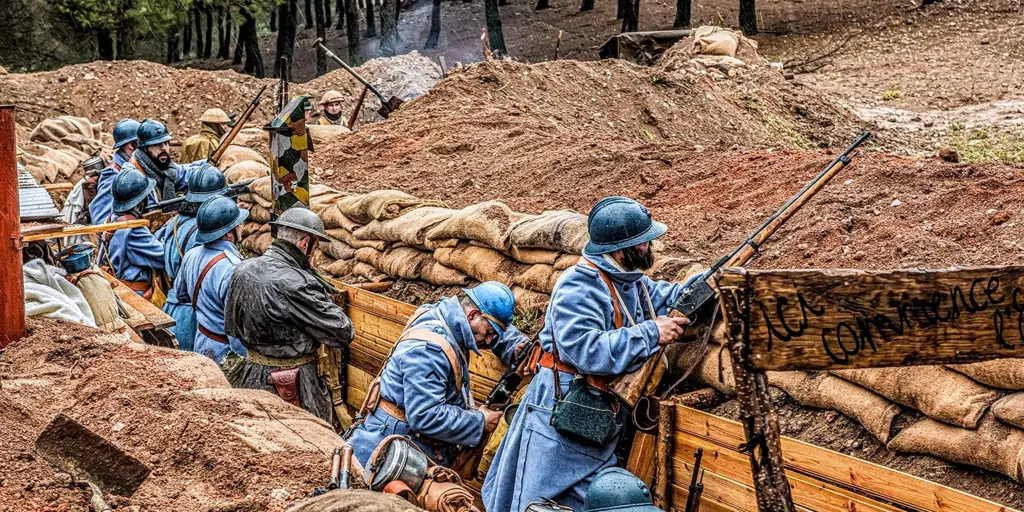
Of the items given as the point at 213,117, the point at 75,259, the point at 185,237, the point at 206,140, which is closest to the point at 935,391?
the point at 75,259

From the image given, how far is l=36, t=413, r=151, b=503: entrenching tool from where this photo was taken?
3211 mm

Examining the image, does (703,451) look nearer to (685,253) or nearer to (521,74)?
(685,253)

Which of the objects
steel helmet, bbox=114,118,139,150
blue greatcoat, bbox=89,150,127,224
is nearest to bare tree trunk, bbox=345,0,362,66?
steel helmet, bbox=114,118,139,150

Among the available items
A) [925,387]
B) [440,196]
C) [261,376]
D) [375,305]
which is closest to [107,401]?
[261,376]

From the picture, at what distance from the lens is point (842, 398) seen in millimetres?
3723

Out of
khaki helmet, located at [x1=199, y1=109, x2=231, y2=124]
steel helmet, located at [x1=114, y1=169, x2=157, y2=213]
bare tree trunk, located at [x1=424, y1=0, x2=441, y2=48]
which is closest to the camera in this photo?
steel helmet, located at [x1=114, y1=169, x2=157, y2=213]

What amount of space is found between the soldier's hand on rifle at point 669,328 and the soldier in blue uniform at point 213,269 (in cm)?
302

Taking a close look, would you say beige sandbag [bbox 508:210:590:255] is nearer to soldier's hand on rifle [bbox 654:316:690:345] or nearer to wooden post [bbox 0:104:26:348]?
soldier's hand on rifle [bbox 654:316:690:345]

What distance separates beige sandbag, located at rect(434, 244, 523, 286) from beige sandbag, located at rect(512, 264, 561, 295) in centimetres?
11

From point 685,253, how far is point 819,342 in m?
2.87

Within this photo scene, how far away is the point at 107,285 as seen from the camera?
596cm

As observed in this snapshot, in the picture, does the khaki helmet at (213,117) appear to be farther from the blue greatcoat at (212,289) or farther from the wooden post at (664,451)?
the wooden post at (664,451)

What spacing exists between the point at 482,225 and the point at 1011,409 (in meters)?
3.48

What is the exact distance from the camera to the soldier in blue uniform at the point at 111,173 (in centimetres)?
837
